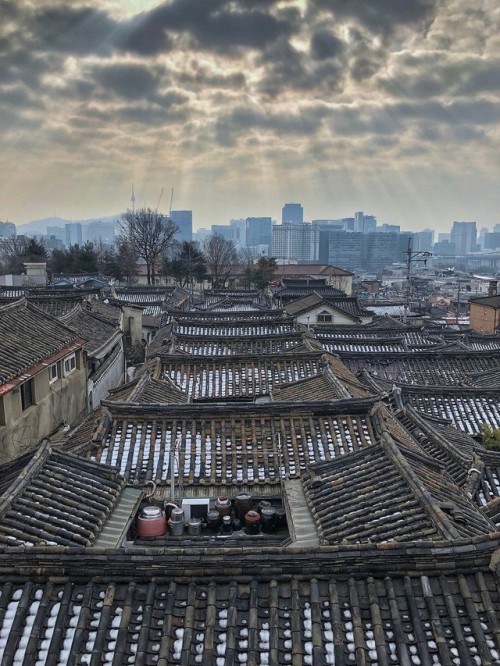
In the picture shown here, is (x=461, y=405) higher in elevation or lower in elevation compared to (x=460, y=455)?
lower

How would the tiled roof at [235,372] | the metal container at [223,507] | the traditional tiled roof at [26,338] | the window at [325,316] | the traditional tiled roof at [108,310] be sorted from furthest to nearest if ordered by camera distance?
the window at [325,316] → the traditional tiled roof at [108,310] → the tiled roof at [235,372] → the traditional tiled roof at [26,338] → the metal container at [223,507]

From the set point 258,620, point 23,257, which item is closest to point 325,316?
point 258,620

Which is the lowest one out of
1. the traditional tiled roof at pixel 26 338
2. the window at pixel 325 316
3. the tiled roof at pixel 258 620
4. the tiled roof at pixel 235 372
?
the window at pixel 325 316

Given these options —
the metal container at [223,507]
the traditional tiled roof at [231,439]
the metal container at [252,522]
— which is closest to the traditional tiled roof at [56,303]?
the traditional tiled roof at [231,439]

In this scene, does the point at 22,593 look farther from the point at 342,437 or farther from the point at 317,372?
the point at 317,372

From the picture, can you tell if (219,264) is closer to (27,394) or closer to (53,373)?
(53,373)

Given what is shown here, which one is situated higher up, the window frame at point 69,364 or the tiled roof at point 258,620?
the tiled roof at point 258,620

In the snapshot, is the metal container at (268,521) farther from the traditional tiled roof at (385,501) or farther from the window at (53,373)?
the window at (53,373)
